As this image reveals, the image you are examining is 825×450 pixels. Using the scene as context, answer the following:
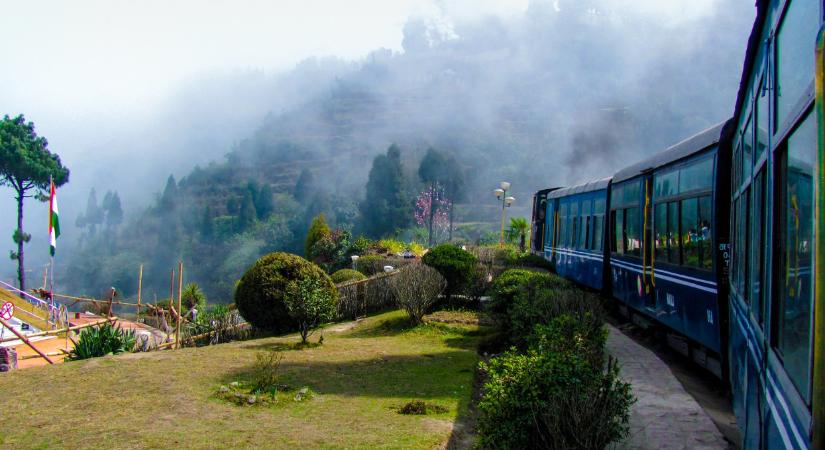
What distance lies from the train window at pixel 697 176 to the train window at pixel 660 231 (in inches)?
32.5

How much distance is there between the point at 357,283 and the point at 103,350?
821 centimetres

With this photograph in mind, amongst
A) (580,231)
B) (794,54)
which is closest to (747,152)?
(794,54)

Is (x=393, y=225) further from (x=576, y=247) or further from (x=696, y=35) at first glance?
(x=696, y=35)

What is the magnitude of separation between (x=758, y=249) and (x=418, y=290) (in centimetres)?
1399

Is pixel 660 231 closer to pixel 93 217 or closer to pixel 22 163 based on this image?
pixel 22 163

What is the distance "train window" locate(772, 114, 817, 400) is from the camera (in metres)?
2.22

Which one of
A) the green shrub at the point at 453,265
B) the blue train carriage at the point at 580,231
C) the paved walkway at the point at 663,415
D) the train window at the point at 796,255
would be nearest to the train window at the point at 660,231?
the paved walkway at the point at 663,415

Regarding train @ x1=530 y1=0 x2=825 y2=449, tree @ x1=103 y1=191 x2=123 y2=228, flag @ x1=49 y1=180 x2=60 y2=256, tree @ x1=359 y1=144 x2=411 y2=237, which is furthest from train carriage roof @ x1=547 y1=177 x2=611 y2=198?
tree @ x1=103 y1=191 x2=123 y2=228

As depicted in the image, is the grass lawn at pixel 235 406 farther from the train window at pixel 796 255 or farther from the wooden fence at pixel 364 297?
the wooden fence at pixel 364 297

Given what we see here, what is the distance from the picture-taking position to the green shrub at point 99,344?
14.5 metres

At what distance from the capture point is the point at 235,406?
9.64 m

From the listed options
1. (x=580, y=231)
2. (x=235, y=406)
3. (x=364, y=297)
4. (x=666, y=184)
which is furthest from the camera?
(x=364, y=297)

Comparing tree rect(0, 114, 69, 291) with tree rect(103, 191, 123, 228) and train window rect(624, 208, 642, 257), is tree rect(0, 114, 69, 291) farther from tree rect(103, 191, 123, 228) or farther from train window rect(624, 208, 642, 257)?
tree rect(103, 191, 123, 228)

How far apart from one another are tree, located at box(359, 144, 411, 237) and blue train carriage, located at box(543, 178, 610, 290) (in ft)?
215
